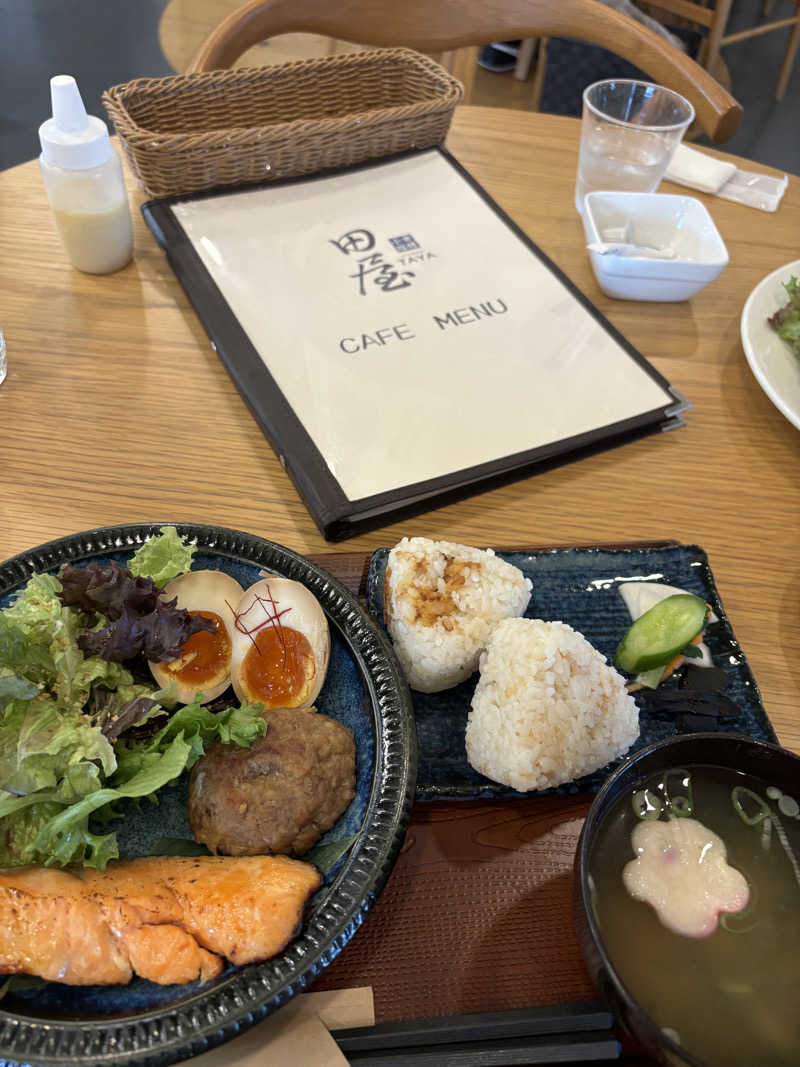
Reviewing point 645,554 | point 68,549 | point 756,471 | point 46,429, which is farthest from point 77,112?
point 756,471

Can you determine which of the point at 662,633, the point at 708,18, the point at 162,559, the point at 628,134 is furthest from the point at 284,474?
the point at 708,18

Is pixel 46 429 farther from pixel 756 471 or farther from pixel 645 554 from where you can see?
pixel 756 471

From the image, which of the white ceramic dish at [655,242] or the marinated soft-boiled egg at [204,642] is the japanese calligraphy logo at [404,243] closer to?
the white ceramic dish at [655,242]

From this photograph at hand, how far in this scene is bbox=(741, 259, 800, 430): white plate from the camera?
1.24 metres

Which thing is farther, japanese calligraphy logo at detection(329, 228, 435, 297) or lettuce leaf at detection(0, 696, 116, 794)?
japanese calligraphy logo at detection(329, 228, 435, 297)

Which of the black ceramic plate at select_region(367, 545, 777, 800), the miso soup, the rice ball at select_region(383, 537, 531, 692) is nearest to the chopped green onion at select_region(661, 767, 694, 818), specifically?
the miso soup

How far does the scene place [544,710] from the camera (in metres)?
0.83

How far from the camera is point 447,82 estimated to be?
157cm

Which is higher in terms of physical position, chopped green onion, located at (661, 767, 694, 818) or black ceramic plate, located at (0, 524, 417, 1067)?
chopped green onion, located at (661, 767, 694, 818)

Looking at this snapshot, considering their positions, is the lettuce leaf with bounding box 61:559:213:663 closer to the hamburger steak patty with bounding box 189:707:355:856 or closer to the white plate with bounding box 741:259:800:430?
the hamburger steak patty with bounding box 189:707:355:856

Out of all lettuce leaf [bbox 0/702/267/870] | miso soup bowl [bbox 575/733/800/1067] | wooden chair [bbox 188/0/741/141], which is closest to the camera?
miso soup bowl [bbox 575/733/800/1067]

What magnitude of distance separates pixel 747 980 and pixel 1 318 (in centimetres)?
133

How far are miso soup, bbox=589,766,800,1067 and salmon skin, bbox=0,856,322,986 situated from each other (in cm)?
28

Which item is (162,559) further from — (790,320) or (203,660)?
(790,320)
